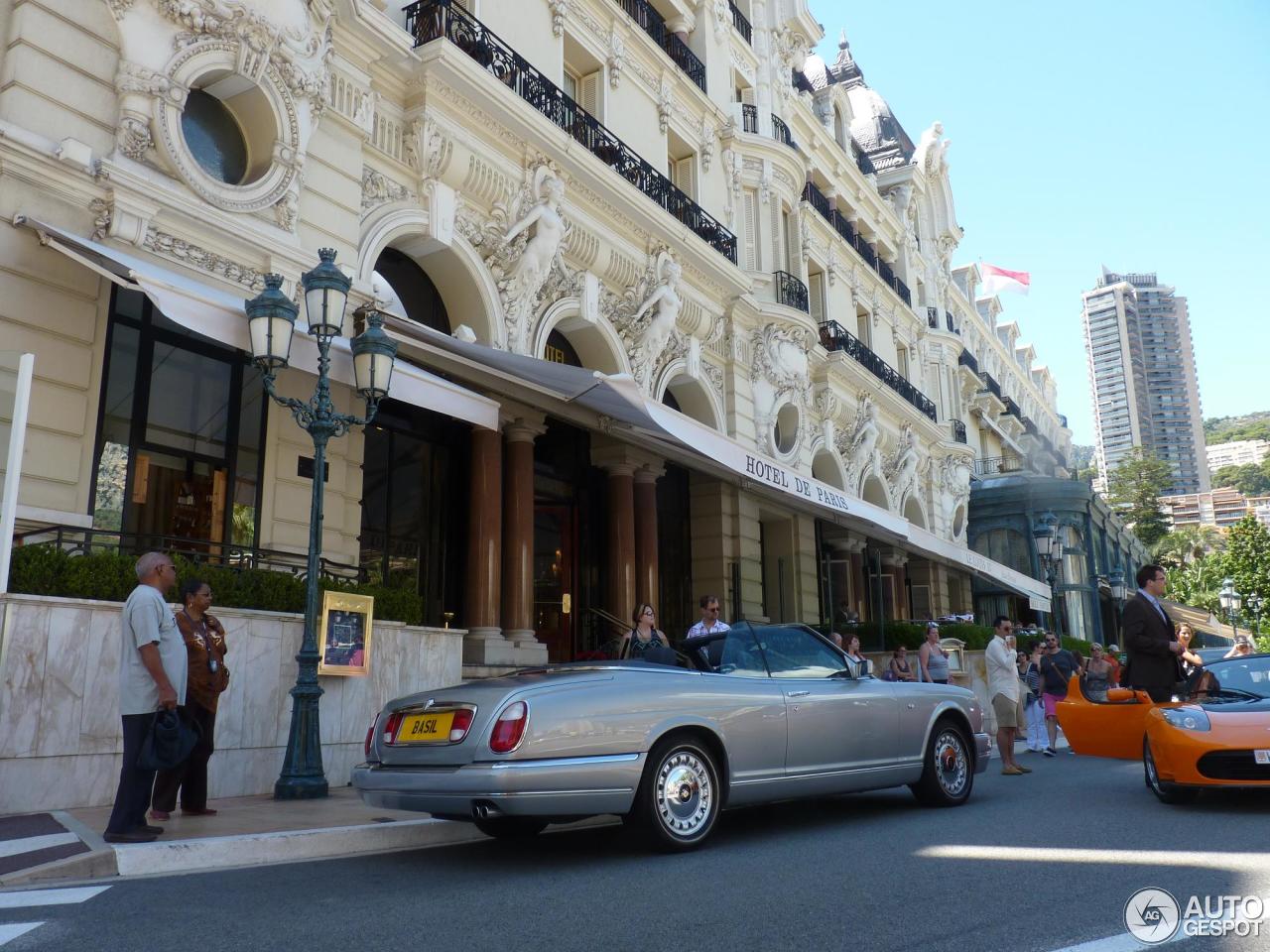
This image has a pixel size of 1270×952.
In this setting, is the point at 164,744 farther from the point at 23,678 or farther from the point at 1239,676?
the point at 1239,676

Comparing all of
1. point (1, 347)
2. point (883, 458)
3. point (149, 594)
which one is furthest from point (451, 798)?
point (883, 458)

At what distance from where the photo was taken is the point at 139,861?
5.12 metres

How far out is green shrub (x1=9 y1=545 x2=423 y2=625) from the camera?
6934 mm

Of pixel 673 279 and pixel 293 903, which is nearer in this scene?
pixel 293 903

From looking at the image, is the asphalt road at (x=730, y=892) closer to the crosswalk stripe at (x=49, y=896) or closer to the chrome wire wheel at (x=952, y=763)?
the crosswalk stripe at (x=49, y=896)

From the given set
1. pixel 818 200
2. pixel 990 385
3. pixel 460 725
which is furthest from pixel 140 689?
pixel 990 385

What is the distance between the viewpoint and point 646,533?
16.8 metres

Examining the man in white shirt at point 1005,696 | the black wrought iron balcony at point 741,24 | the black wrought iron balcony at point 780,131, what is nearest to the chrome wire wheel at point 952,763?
the man in white shirt at point 1005,696

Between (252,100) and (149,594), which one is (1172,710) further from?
(252,100)

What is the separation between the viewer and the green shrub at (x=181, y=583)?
22.7 ft

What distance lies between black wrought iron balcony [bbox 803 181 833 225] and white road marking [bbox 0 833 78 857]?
2161 cm

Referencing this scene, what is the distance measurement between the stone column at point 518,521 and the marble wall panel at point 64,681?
21.8 feet

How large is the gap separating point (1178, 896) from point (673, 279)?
13.8m

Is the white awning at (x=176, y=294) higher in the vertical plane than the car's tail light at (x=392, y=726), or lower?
higher
